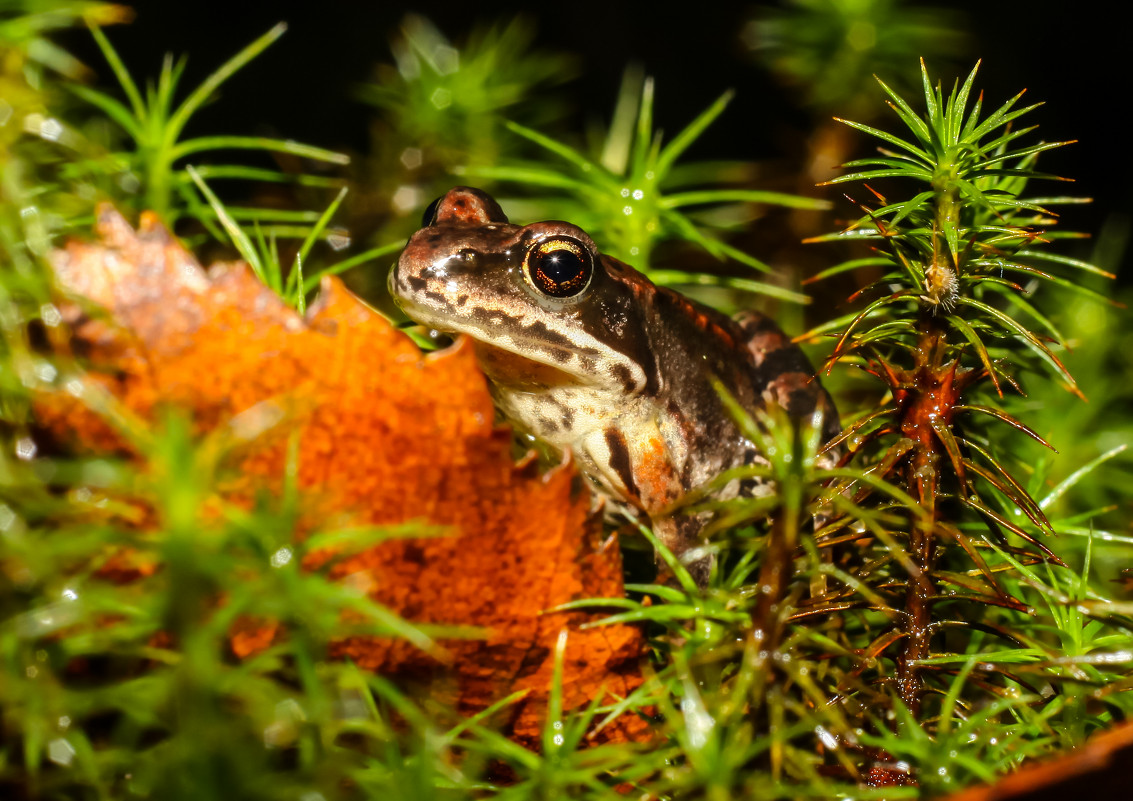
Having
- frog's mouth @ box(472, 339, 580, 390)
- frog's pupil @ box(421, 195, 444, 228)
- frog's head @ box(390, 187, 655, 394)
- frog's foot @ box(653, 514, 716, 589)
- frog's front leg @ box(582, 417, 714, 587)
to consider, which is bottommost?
frog's foot @ box(653, 514, 716, 589)

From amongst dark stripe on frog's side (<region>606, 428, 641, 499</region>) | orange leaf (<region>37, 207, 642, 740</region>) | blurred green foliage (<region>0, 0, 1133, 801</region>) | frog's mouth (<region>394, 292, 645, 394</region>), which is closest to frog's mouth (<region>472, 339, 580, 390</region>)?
frog's mouth (<region>394, 292, 645, 394</region>)

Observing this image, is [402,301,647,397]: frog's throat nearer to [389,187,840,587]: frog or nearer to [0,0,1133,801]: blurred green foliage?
[389,187,840,587]: frog

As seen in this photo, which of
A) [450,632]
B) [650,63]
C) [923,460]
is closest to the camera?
[450,632]

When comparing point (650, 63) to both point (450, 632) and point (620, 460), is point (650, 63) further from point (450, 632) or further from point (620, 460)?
point (450, 632)

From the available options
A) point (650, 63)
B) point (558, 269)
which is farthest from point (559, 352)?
point (650, 63)


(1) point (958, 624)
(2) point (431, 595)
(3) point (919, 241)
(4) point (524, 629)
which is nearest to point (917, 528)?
(1) point (958, 624)

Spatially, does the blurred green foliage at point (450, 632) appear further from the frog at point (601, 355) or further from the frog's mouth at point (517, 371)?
the frog's mouth at point (517, 371)

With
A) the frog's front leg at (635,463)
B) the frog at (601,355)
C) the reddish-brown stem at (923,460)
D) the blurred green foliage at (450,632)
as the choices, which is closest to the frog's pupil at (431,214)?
the frog at (601,355)
